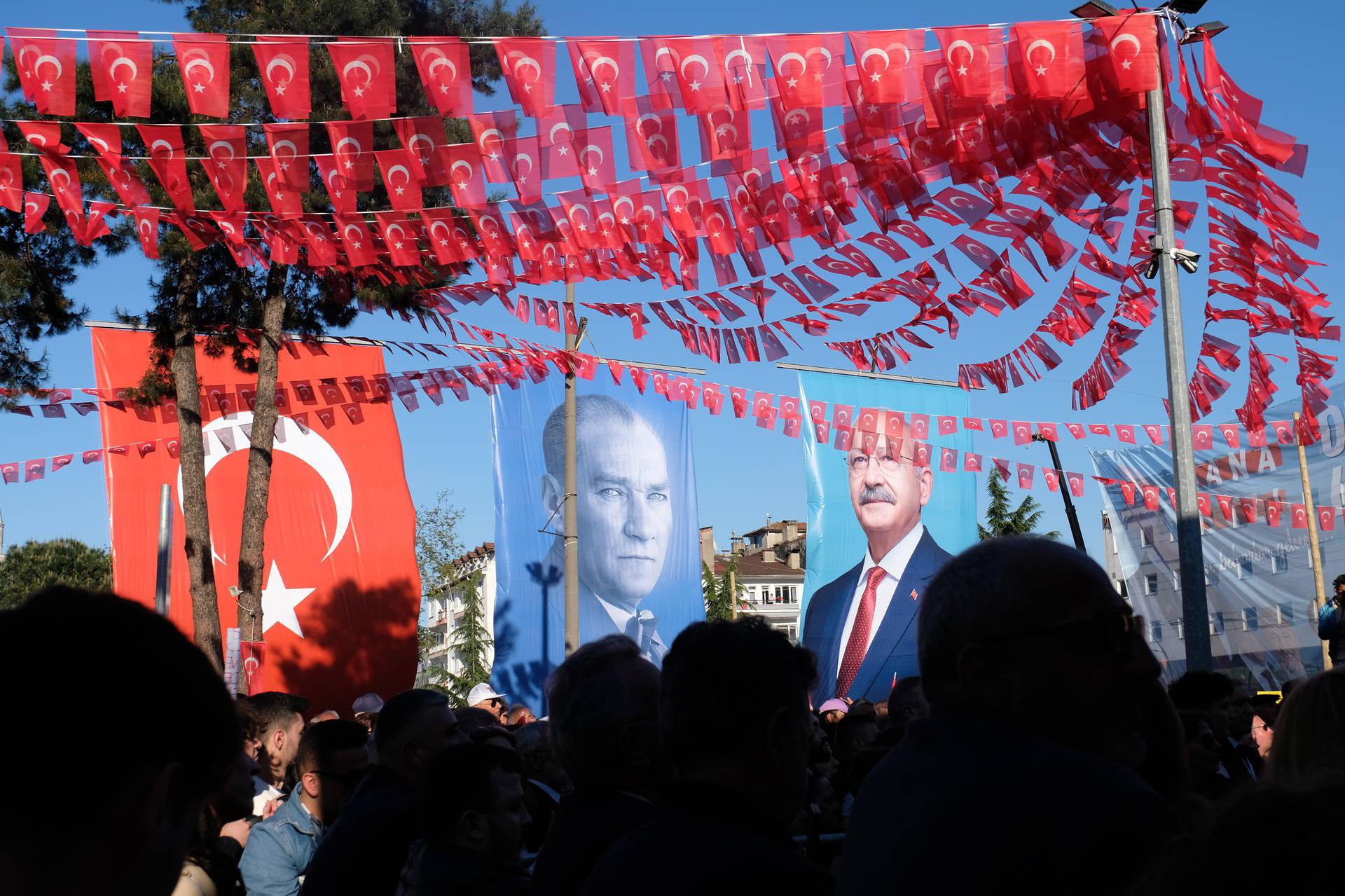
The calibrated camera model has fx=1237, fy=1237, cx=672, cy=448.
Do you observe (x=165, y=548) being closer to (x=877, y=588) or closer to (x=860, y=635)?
(x=860, y=635)

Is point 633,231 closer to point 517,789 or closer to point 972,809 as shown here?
point 517,789

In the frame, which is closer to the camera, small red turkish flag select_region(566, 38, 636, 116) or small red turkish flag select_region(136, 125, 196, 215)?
small red turkish flag select_region(566, 38, 636, 116)

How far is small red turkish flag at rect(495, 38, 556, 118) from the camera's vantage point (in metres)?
7.51

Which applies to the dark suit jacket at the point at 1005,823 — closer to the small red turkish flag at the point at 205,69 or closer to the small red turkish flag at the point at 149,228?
the small red turkish flag at the point at 205,69

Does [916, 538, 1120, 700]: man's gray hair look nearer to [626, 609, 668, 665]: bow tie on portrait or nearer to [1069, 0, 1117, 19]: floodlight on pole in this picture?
[1069, 0, 1117, 19]: floodlight on pole

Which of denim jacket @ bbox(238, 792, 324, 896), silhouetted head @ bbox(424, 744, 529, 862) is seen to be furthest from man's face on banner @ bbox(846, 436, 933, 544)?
silhouetted head @ bbox(424, 744, 529, 862)

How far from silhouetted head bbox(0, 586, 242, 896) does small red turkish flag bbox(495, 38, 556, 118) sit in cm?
650

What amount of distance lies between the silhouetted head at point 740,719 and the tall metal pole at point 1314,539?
14.0 meters

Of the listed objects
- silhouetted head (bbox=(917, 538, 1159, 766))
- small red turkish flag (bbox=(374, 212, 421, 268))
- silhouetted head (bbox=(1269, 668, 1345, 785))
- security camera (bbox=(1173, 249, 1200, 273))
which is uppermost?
small red turkish flag (bbox=(374, 212, 421, 268))

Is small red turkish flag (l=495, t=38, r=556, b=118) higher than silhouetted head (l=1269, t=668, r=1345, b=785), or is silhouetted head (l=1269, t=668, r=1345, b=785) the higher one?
small red turkish flag (l=495, t=38, r=556, b=118)

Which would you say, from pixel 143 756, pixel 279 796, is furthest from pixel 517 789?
pixel 279 796

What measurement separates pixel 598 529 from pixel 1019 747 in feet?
62.8

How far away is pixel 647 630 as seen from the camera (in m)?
20.8

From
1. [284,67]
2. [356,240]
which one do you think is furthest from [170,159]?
[356,240]
